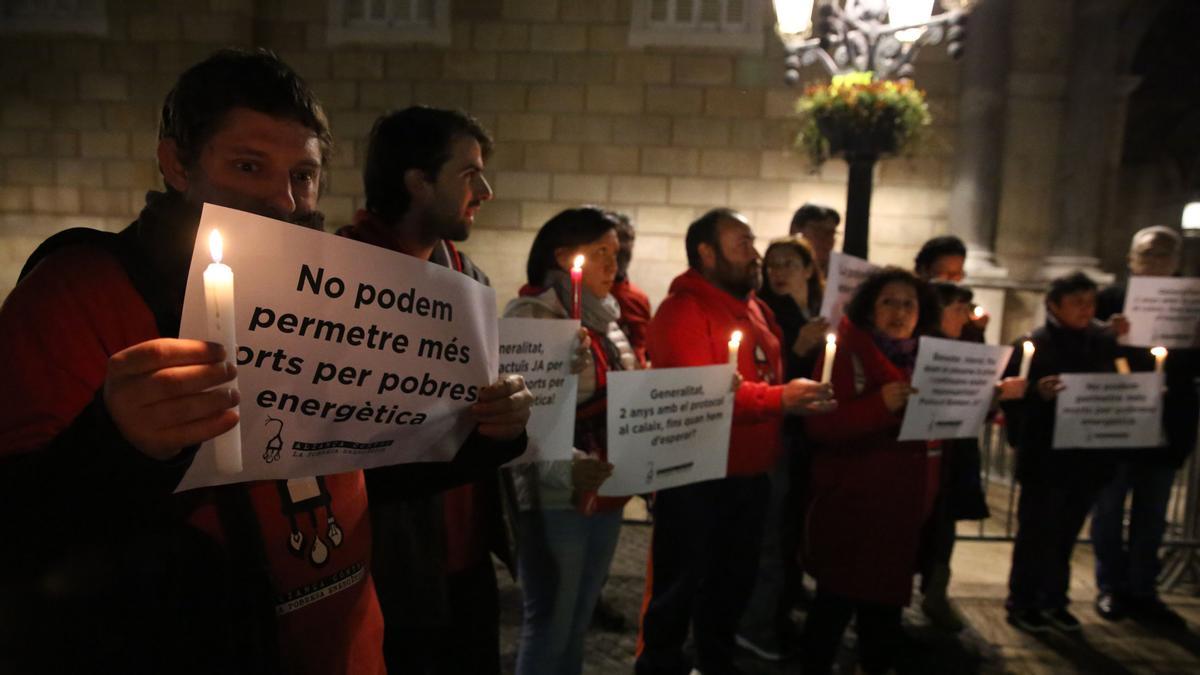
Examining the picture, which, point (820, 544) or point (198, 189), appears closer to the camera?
point (198, 189)

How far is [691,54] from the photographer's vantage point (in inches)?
325

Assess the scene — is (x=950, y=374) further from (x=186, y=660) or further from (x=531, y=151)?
(x=531, y=151)

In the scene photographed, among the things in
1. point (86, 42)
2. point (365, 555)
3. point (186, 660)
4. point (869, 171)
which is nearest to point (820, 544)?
point (365, 555)

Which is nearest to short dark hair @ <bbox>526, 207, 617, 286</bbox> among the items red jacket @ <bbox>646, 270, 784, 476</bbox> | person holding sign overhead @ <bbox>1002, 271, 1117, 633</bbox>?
red jacket @ <bbox>646, 270, 784, 476</bbox>

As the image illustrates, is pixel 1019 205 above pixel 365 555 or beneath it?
above

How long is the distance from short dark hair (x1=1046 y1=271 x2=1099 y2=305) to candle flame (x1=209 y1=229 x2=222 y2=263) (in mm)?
4067

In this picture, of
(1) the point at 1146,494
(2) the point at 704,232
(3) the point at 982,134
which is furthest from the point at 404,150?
(3) the point at 982,134

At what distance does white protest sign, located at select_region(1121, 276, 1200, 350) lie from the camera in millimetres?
3932

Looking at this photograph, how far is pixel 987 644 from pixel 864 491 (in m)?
1.63

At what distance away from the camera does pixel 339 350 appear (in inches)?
42.9

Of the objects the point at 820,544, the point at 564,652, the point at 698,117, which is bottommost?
the point at 564,652

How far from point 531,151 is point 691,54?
Answer: 2114 millimetres

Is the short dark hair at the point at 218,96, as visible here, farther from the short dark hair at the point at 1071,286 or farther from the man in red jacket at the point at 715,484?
the short dark hair at the point at 1071,286

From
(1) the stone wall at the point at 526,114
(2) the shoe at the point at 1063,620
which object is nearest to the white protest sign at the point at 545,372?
(2) the shoe at the point at 1063,620
